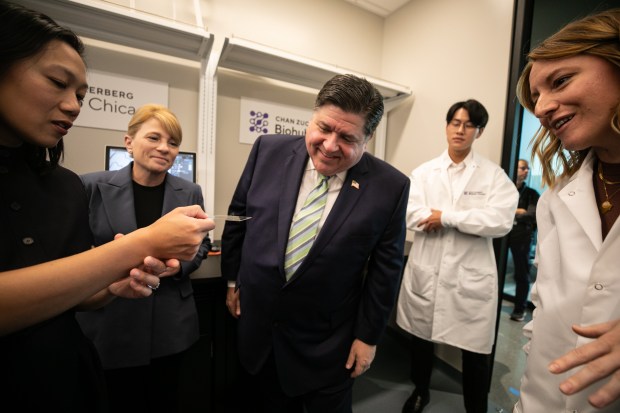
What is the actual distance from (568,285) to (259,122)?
233 cm

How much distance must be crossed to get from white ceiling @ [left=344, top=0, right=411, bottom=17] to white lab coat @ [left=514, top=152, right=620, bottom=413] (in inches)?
106

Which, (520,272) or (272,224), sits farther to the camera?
(520,272)

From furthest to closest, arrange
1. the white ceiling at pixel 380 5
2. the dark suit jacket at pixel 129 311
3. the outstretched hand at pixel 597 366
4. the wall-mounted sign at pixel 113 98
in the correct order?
the white ceiling at pixel 380 5, the wall-mounted sign at pixel 113 98, the dark suit jacket at pixel 129 311, the outstretched hand at pixel 597 366

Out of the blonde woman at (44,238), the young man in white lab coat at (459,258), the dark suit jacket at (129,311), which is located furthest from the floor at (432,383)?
the blonde woman at (44,238)

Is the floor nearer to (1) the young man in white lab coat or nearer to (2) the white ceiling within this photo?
(1) the young man in white lab coat

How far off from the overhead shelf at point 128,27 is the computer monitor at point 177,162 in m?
0.71

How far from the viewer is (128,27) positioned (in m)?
1.72

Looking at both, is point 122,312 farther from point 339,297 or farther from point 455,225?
point 455,225

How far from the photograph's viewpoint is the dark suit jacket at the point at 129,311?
1.14m

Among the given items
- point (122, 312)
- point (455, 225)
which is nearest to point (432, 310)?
point (455, 225)

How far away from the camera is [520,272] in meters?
3.18

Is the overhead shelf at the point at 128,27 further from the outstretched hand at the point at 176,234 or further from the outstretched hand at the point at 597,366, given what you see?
the outstretched hand at the point at 597,366

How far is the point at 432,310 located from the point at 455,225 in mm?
564

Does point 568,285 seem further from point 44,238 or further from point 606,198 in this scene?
point 44,238
